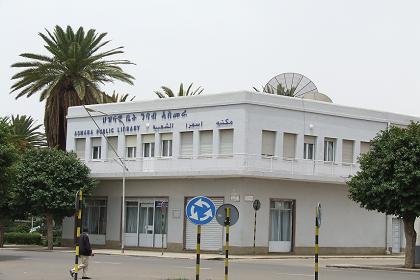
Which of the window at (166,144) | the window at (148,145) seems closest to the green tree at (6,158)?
the window at (166,144)

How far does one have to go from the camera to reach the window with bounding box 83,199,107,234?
51000 mm

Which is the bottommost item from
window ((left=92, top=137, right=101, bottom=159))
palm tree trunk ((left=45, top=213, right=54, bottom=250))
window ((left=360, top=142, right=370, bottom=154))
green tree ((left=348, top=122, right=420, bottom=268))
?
palm tree trunk ((left=45, top=213, right=54, bottom=250))

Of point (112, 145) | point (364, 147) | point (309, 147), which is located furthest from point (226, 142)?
point (364, 147)

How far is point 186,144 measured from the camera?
46406 millimetres

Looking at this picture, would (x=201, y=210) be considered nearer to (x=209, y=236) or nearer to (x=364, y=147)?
(x=209, y=236)

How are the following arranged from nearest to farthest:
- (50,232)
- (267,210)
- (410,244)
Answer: (410,244)
(267,210)
(50,232)

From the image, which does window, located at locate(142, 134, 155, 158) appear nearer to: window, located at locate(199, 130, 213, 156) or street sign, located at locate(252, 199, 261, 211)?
window, located at locate(199, 130, 213, 156)

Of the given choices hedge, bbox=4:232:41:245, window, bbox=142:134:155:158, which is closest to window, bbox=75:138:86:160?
window, bbox=142:134:155:158

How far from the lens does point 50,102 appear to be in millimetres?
55000

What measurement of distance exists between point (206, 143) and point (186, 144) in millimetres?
1469

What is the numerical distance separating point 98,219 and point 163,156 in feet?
22.6

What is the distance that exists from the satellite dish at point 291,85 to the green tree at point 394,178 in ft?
51.9

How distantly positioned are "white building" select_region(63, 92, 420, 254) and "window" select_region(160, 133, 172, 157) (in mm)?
56

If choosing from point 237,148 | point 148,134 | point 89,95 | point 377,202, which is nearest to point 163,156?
point 148,134
